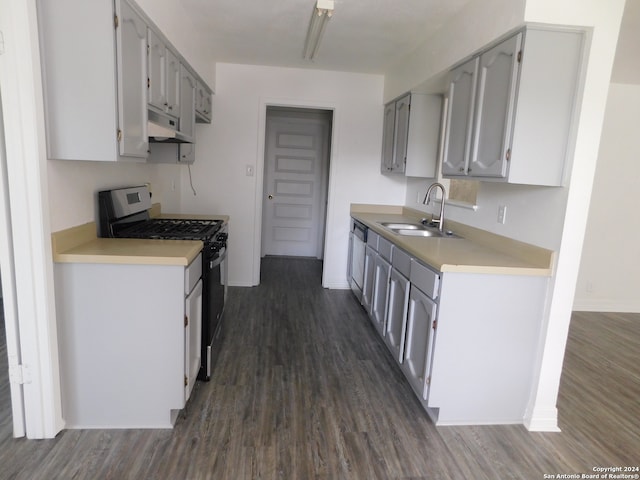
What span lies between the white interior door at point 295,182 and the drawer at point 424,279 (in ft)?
12.7

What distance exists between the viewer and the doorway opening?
6012 millimetres

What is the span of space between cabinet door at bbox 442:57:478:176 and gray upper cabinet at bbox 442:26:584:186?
0.20 meters

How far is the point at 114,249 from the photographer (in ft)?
6.78

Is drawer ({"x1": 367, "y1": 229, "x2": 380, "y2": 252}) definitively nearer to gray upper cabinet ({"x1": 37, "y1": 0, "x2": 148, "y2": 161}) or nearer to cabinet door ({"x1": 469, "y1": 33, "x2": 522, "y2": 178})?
cabinet door ({"x1": 469, "y1": 33, "x2": 522, "y2": 178})

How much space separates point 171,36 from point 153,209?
1.41 metres

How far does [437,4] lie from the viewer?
8.67 ft

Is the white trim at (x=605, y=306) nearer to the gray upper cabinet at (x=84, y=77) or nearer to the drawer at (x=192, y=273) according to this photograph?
the drawer at (x=192, y=273)

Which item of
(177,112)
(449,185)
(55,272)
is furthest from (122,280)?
(449,185)

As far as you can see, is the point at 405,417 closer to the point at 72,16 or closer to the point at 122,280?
the point at 122,280

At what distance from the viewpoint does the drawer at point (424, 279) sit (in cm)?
216

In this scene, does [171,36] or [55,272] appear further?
[171,36]

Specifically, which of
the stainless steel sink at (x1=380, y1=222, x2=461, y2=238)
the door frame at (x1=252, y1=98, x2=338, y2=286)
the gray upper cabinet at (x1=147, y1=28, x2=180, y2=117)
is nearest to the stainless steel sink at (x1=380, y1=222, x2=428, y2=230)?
the stainless steel sink at (x1=380, y1=222, x2=461, y2=238)

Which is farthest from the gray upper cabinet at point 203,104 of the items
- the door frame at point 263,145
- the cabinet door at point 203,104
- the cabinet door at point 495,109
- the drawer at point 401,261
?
the cabinet door at point 495,109

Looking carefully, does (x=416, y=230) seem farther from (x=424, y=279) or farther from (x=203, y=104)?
(x=203, y=104)
